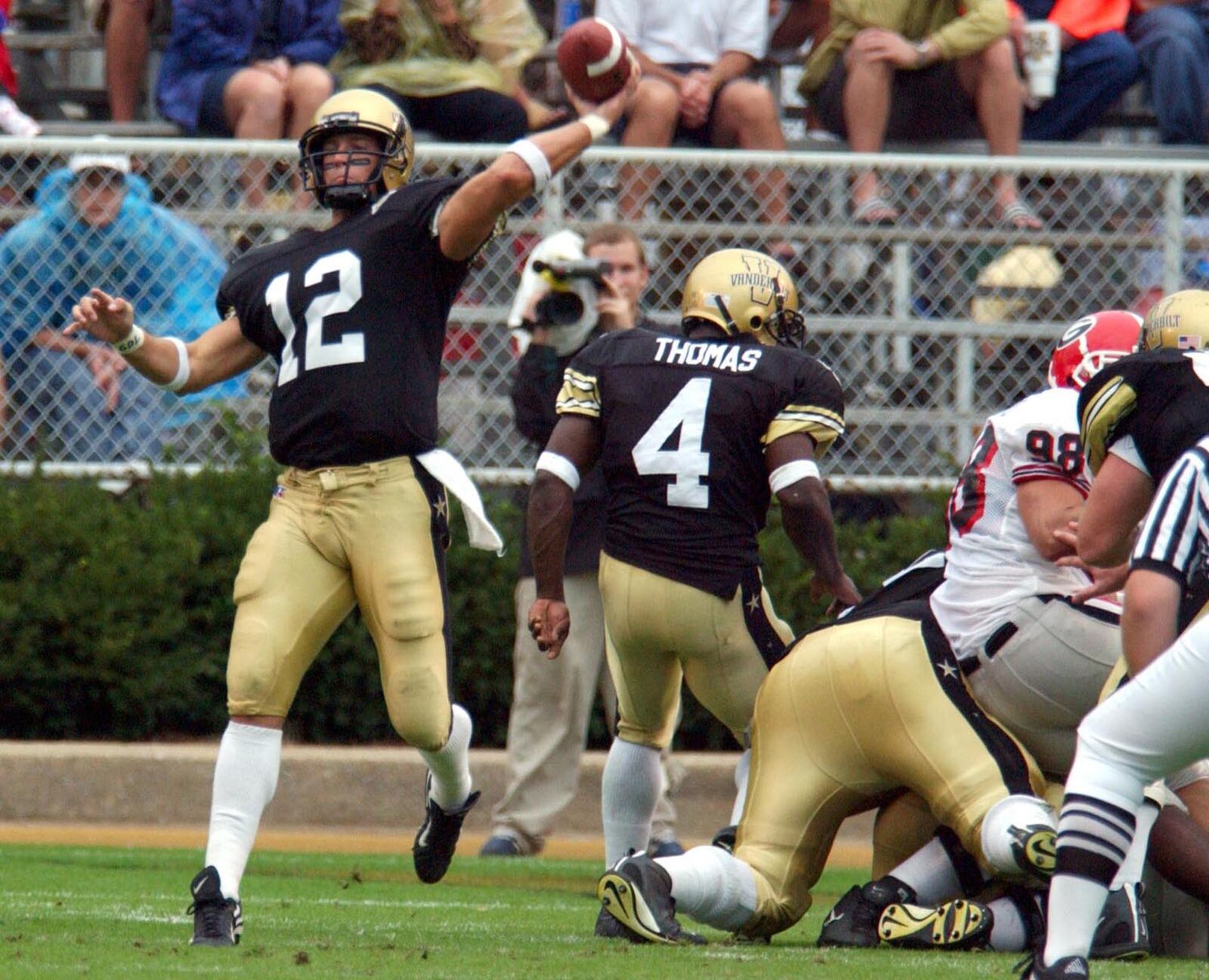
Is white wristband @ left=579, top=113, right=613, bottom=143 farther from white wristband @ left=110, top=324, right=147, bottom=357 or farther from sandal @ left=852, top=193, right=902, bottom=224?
sandal @ left=852, top=193, right=902, bottom=224

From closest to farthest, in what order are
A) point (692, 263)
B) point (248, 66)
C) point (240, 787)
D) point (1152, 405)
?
point (1152, 405) < point (240, 787) < point (692, 263) < point (248, 66)

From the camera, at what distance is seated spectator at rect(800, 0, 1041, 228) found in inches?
375

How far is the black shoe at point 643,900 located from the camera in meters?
4.71

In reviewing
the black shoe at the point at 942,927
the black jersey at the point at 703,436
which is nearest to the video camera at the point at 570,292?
the black jersey at the point at 703,436

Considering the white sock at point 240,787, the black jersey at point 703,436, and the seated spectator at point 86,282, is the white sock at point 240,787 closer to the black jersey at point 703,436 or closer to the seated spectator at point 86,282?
the black jersey at point 703,436

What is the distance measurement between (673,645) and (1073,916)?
193 cm

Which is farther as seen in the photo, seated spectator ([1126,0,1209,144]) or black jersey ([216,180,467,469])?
seated spectator ([1126,0,1209,144])

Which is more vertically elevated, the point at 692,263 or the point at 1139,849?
the point at 692,263

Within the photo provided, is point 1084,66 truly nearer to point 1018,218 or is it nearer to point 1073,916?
point 1018,218

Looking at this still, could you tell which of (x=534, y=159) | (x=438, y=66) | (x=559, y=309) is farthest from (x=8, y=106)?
(x=534, y=159)

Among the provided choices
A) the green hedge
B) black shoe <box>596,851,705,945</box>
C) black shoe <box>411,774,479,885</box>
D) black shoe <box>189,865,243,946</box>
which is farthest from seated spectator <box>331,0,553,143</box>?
black shoe <box>189,865,243,946</box>

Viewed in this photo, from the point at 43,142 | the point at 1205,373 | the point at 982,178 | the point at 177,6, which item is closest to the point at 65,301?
the point at 43,142

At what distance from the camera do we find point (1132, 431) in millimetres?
4184

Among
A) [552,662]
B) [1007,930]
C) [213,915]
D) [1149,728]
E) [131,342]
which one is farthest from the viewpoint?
[552,662]
